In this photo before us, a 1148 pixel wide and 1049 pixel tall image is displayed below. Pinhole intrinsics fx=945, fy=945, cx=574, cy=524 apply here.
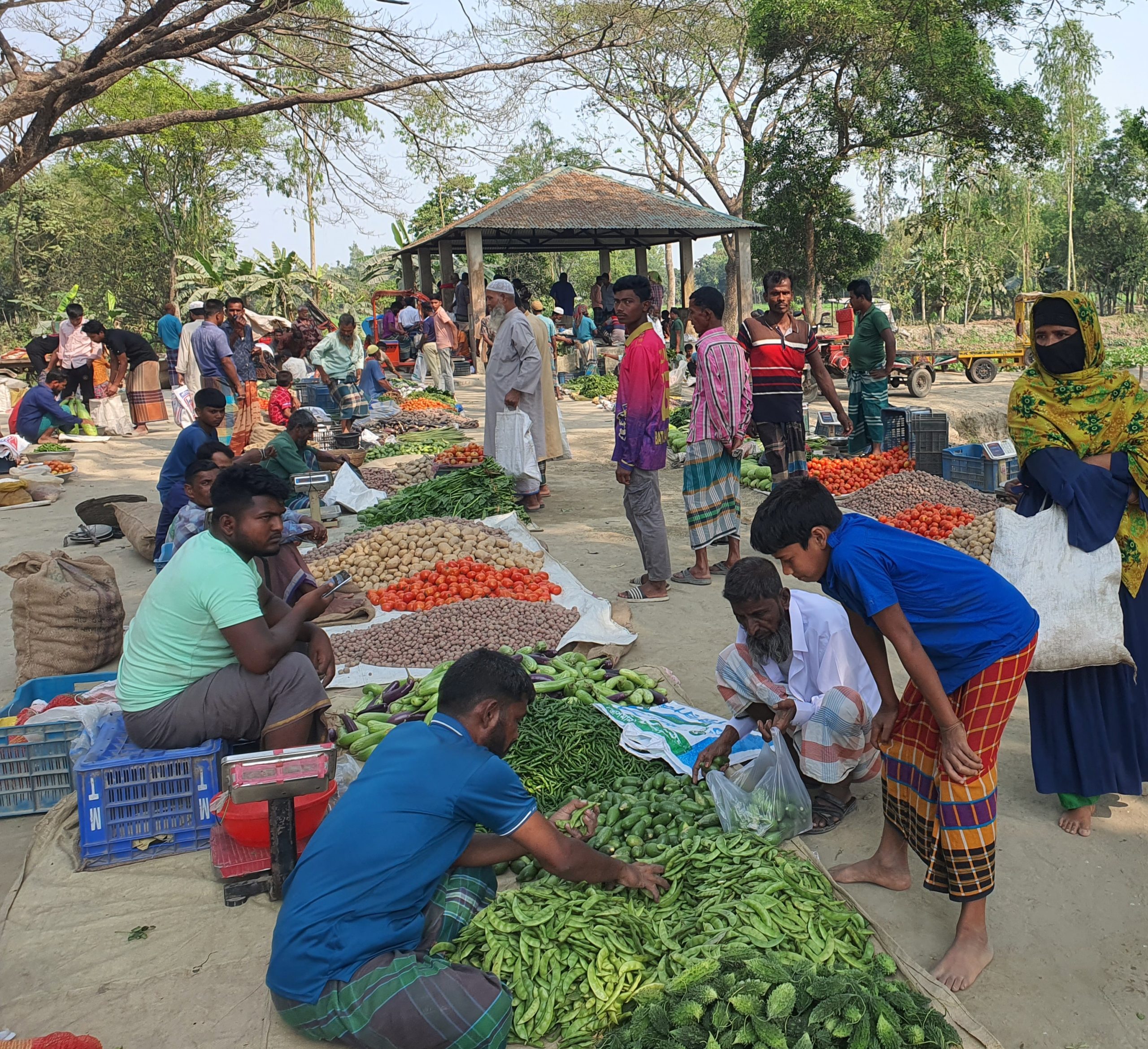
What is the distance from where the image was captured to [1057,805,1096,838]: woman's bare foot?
11.0 feet

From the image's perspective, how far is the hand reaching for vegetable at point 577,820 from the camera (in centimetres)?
316

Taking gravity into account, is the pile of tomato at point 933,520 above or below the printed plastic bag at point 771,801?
above

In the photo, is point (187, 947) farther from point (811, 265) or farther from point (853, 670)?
point (811, 265)

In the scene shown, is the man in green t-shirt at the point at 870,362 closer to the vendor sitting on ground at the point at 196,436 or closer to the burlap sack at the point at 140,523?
the vendor sitting on ground at the point at 196,436

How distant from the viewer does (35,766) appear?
367cm

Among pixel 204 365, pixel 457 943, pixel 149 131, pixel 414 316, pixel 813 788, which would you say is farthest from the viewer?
pixel 414 316

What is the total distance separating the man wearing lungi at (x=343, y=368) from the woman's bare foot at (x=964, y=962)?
35.5 ft

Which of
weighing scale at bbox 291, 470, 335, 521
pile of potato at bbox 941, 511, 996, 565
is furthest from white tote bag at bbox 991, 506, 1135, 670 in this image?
weighing scale at bbox 291, 470, 335, 521

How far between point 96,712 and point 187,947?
48.6 inches

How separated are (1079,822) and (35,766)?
12.8ft

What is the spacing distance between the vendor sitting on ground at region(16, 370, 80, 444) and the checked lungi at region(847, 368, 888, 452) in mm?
9847

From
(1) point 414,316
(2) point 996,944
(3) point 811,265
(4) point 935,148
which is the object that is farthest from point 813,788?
(4) point 935,148

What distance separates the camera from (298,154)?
101ft

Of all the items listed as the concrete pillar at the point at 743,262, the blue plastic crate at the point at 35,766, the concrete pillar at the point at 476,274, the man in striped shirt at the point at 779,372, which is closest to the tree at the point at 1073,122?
the concrete pillar at the point at 743,262
